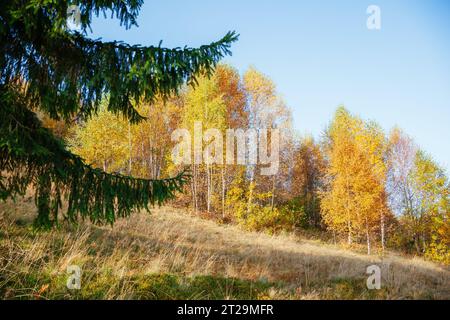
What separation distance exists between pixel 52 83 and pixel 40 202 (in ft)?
5.13

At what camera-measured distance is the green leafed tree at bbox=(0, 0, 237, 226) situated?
3.28 meters

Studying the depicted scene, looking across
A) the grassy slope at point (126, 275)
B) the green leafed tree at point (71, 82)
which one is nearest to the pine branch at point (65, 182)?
the green leafed tree at point (71, 82)

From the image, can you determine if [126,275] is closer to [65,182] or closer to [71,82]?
[65,182]

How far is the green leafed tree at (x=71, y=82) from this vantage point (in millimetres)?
3277

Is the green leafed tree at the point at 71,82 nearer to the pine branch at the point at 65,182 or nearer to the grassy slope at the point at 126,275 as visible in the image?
the pine branch at the point at 65,182

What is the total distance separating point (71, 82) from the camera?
3627mm

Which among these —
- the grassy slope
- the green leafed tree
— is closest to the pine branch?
the green leafed tree

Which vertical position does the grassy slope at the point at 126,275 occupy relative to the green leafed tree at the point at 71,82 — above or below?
below

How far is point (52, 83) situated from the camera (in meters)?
3.64

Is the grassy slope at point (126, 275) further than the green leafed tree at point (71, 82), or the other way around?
the grassy slope at point (126, 275)

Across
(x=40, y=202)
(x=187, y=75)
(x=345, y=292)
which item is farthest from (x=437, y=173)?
(x=40, y=202)

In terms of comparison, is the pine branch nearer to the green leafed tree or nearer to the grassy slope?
the green leafed tree
